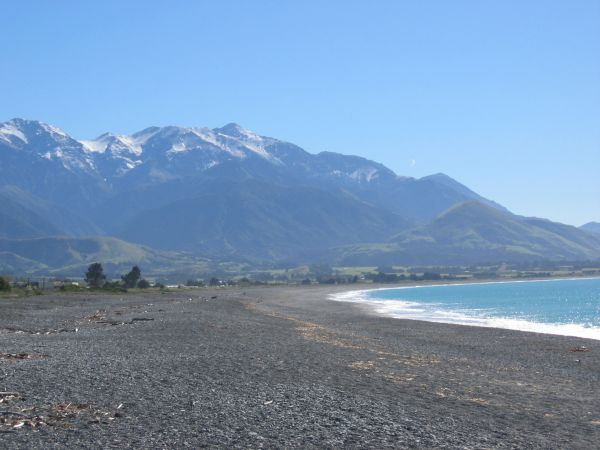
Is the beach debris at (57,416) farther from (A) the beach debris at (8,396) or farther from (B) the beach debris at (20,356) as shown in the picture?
(B) the beach debris at (20,356)

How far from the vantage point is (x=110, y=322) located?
4322 centimetres

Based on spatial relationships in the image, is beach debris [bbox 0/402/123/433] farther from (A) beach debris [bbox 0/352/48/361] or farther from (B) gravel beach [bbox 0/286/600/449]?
(A) beach debris [bbox 0/352/48/361]

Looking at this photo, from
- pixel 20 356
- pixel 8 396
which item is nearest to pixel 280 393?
pixel 8 396

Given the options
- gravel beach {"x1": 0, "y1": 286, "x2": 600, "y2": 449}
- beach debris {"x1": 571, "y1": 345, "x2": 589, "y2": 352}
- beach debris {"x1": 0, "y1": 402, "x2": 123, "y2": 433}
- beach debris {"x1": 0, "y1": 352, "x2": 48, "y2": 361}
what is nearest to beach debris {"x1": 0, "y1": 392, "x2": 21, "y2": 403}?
gravel beach {"x1": 0, "y1": 286, "x2": 600, "y2": 449}

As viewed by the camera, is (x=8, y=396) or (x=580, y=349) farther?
(x=580, y=349)

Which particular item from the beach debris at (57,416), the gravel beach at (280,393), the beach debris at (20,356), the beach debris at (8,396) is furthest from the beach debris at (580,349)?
the beach debris at (8,396)

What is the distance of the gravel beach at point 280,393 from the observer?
1439 centimetres

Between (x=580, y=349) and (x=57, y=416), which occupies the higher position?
(x=57, y=416)

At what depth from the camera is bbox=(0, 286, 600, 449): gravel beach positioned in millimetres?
14391

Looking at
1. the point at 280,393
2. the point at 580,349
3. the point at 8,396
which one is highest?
the point at 8,396

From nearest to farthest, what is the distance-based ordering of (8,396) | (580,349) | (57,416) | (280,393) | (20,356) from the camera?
(57,416)
(8,396)
(280,393)
(20,356)
(580,349)

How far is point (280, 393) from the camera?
19.0m

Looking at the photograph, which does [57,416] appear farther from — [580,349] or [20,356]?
[580,349]

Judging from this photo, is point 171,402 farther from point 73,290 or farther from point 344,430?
point 73,290
